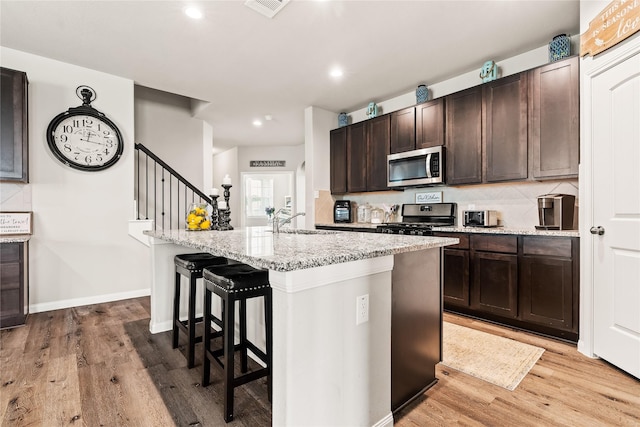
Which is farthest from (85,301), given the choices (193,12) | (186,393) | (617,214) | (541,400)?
(617,214)

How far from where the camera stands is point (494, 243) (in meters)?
2.91

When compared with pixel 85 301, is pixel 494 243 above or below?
above

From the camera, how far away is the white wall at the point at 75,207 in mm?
3289

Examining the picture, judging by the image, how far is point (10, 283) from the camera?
2.83 metres

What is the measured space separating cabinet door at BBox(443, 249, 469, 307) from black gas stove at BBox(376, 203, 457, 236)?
0.34 m

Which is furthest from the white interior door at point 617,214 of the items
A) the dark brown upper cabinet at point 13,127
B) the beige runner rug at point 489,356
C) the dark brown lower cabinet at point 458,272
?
the dark brown upper cabinet at point 13,127

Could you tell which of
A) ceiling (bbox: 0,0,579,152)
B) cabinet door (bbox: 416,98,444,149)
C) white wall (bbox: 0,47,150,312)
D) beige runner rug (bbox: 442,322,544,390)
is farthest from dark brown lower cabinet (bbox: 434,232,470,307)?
white wall (bbox: 0,47,150,312)

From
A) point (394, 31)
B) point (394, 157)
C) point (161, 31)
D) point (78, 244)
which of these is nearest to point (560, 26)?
point (394, 31)

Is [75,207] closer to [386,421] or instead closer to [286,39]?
[286,39]

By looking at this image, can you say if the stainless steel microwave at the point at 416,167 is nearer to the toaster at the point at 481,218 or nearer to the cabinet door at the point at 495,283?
the toaster at the point at 481,218

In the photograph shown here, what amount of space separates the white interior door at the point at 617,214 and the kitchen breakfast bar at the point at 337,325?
53.5 inches

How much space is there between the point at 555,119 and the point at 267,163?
6529 mm

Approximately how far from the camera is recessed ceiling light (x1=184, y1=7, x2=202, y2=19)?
249 cm

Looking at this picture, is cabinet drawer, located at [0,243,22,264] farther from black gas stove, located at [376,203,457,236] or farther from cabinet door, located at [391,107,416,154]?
cabinet door, located at [391,107,416,154]
